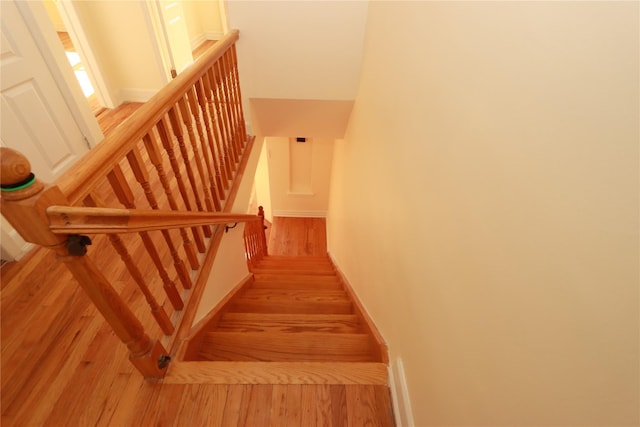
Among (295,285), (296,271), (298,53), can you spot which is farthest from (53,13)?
(295,285)

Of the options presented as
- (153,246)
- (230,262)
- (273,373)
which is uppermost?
(153,246)

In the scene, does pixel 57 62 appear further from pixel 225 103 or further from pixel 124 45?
pixel 124 45

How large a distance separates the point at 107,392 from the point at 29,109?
5.87 ft

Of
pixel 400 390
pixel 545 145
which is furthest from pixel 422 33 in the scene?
pixel 400 390

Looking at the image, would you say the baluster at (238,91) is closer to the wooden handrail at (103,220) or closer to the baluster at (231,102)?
the baluster at (231,102)

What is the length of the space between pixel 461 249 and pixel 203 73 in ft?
4.94

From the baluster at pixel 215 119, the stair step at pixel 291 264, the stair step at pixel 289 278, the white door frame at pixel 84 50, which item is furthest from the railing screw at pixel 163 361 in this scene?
the white door frame at pixel 84 50

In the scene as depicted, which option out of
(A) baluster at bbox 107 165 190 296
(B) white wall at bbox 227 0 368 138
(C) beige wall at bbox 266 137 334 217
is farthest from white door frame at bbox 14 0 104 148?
(C) beige wall at bbox 266 137 334 217

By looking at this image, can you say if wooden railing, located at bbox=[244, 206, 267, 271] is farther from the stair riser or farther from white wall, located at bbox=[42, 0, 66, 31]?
white wall, located at bbox=[42, 0, 66, 31]

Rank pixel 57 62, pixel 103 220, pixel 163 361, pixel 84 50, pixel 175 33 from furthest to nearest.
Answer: pixel 175 33 → pixel 84 50 → pixel 57 62 → pixel 163 361 → pixel 103 220

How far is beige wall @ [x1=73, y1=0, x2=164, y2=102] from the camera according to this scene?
305cm

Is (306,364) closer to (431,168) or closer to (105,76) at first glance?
(431,168)

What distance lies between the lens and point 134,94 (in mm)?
3531

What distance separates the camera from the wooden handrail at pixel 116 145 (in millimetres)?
730
